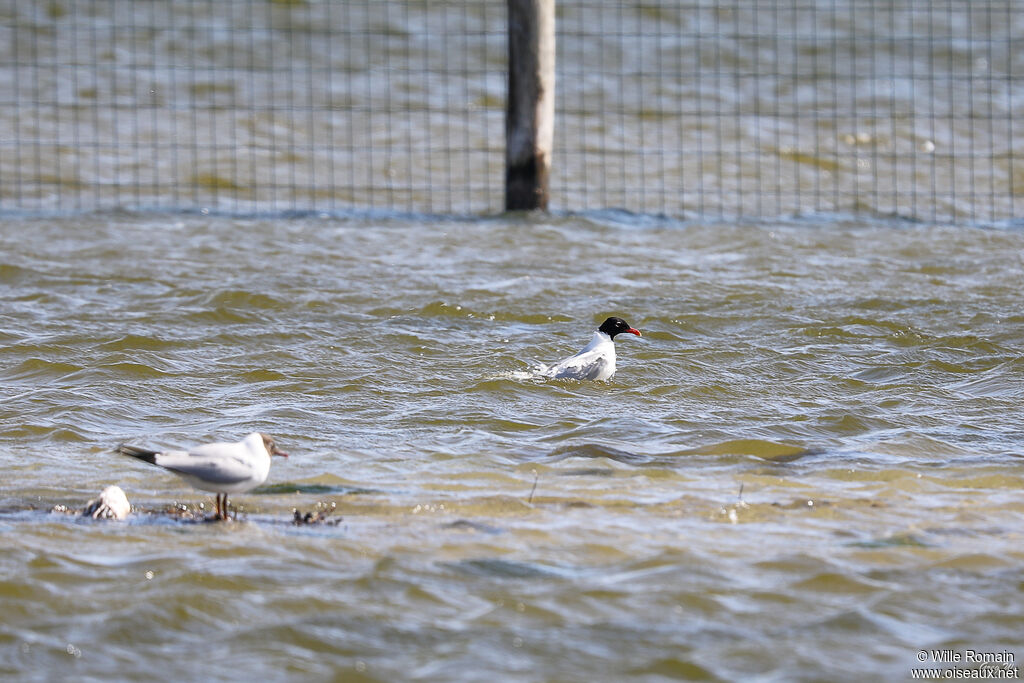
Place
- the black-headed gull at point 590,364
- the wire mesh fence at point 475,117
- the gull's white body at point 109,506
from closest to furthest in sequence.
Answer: the gull's white body at point 109,506 < the black-headed gull at point 590,364 < the wire mesh fence at point 475,117

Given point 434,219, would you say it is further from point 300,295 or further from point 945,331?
point 945,331

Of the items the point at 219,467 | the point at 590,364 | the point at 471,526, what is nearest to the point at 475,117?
the point at 590,364

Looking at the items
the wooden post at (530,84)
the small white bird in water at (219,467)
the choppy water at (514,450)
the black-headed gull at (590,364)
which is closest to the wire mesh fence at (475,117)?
the wooden post at (530,84)

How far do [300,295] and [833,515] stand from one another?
206 inches

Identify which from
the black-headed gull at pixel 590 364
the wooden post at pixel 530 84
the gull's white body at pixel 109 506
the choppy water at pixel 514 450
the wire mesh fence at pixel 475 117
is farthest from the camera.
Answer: the wire mesh fence at pixel 475 117

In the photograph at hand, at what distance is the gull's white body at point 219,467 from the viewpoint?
16.1 feet

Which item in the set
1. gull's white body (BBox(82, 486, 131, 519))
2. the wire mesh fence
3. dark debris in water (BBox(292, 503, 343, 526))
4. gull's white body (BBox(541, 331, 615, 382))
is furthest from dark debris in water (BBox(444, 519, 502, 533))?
the wire mesh fence

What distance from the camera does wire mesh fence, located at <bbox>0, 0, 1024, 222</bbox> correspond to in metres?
14.0

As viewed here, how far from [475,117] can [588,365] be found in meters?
9.92

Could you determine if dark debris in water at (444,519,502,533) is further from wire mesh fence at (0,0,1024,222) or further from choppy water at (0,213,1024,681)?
wire mesh fence at (0,0,1024,222)

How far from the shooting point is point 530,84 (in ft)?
38.3

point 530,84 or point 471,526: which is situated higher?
point 530,84

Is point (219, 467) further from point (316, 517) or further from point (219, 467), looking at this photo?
point (316, 517)

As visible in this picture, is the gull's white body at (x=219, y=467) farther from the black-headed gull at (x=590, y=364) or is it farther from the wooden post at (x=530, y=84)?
the wooden post at (x=530, y=84)
